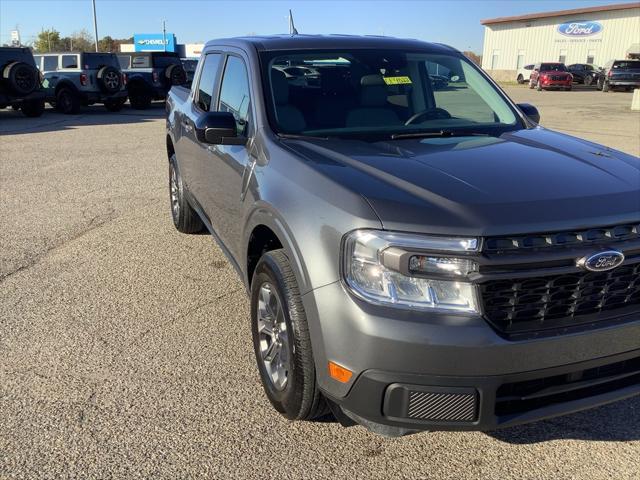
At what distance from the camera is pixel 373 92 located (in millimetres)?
3744

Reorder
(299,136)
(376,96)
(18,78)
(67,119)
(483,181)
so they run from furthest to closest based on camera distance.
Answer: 1. (67,119)
2. (18,78)
3. (376,96)
4. (299,136)
5. (483,181)

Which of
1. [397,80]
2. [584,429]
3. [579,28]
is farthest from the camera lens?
[579,28]

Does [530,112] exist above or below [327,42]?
below

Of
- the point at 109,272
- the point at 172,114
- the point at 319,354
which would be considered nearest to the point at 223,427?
the point at 319,354

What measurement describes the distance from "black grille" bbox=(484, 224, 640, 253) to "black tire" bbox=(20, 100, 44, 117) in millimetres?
17807

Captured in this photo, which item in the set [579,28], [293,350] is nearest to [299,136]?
[293,350]

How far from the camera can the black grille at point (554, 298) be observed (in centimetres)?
224

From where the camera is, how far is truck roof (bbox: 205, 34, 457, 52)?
A: 3.89 metres

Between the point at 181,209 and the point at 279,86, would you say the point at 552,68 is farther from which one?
the point at 279,86

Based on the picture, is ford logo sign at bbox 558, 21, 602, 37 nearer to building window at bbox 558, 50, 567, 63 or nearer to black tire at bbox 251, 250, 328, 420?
building window at bbox 558, 50, 567, 63

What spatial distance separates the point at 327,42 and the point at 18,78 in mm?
14753

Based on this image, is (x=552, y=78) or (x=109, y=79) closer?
(x=109, y=79)

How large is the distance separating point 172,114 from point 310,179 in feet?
12.6

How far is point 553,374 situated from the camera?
90.0 inches
